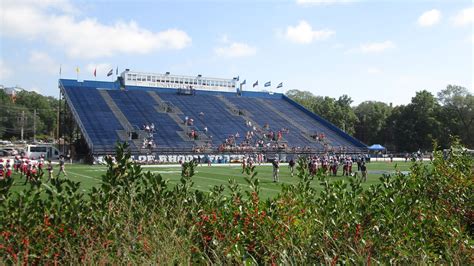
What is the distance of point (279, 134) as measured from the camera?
60.4 metres

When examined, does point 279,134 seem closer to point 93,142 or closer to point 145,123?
point 145,123

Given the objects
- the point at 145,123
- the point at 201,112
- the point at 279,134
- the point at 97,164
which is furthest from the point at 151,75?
the point at 97,164

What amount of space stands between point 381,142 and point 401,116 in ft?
25.6

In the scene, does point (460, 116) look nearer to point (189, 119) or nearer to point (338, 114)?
point (338, 114)

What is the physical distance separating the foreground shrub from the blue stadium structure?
1678 inches

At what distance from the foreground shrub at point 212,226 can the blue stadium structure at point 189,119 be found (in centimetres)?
4261

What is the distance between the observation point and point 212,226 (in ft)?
18.5

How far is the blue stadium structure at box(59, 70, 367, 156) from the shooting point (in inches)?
2069

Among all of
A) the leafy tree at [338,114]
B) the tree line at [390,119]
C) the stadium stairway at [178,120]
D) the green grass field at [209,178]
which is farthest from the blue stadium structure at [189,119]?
the leafy tree at [338,114]

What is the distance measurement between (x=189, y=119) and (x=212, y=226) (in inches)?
2156

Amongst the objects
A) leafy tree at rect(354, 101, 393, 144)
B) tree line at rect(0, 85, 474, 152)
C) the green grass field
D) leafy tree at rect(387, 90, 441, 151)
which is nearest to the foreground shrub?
the green grass field

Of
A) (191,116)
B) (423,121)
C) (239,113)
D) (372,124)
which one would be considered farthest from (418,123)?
(191,116)

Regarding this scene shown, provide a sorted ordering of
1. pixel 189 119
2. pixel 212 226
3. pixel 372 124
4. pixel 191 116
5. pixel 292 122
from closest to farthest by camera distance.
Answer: pixel 212 226, pixel 189 119, pixel 191 116, pixel 292 122, pixel 372 124

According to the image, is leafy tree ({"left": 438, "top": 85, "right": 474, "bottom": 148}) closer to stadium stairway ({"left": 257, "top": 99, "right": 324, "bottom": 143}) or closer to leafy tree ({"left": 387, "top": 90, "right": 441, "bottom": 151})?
leafy tree ({"left": 387, "top": 90, "right": 441, "bottom": 151})
